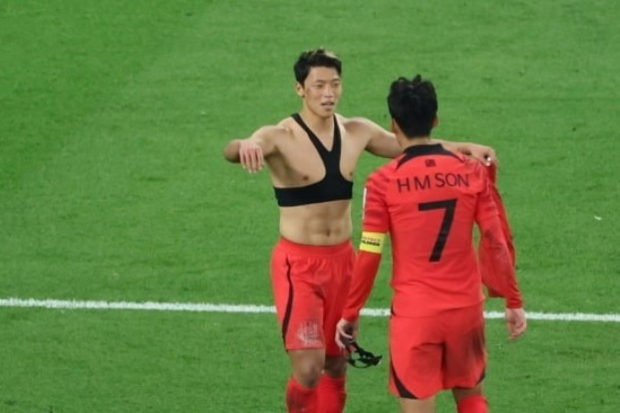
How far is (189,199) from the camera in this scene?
51.1ft

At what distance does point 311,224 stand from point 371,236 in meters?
1.36

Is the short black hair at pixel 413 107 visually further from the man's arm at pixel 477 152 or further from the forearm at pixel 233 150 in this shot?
the forearm at pixel 233 150

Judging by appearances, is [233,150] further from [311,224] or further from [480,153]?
[480,153]

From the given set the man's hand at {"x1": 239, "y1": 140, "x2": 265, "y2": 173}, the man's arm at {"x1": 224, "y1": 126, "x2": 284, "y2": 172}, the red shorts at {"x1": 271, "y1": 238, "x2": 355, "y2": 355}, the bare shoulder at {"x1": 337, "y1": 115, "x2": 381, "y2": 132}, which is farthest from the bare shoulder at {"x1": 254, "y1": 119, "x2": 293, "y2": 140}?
the red shorts at {"x1": 271, "y1": 238, "x2": 355, "y2": 355}

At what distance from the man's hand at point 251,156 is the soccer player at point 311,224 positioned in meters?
0.44

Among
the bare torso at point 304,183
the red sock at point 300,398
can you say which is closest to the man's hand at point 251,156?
the bare torso at point 304,183

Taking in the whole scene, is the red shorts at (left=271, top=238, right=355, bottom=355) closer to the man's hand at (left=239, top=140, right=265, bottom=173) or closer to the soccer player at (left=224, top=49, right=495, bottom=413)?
the soccer player at (left=224, top=49, right=495, bottom=413)

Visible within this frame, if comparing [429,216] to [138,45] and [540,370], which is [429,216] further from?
[138,45]

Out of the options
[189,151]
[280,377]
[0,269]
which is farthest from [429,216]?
[189,151]

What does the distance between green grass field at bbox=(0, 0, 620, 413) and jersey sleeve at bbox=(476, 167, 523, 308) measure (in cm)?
213

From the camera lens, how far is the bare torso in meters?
10.9

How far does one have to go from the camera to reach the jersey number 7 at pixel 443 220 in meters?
9.57

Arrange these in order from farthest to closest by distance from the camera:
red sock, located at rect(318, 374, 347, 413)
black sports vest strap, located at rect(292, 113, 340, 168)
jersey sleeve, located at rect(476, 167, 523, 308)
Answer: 1. red sock, located at rect(318, 374, 347, 413)
2. black sports vest strap, located at rect(292, 113, 340, 168)
3. jersey sleeve, located at rect(476, 167, 523, 308)

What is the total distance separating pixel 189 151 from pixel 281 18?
10.4 ft
